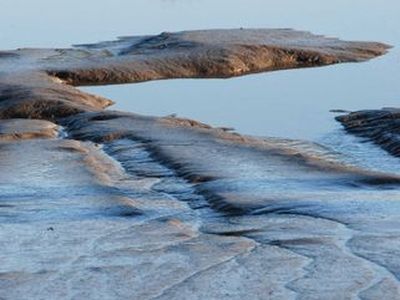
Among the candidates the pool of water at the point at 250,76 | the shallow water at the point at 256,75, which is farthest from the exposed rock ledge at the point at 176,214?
the pool of water at the point at 250,76

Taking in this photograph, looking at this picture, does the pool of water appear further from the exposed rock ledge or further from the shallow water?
the exposed rock ledge

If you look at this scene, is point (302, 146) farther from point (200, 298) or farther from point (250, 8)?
point (250, 8)

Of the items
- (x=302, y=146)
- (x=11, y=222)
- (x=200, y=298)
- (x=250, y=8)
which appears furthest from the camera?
(x=250, y=8)

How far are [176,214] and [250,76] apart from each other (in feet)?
46.0

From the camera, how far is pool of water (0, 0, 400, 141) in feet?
62.9

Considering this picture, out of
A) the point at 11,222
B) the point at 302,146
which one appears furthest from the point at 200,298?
the point at 302,146

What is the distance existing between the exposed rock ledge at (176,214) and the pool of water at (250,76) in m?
2.27

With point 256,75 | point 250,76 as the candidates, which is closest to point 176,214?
point 250,76

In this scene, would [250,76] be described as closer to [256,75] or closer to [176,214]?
[256,75]

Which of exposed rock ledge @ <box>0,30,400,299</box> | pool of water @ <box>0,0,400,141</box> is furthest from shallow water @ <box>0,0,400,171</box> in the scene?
exposed rock ledge @ <box>0,30,400,299</box>

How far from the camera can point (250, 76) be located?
23812 millimetres

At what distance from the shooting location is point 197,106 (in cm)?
1988

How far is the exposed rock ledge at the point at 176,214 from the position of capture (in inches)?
301

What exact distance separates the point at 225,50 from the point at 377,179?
538 inches
